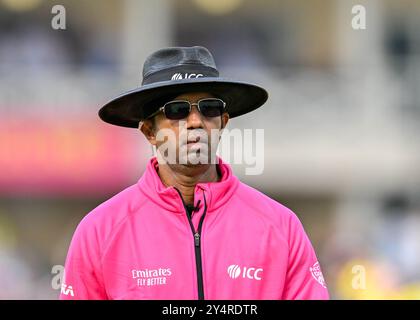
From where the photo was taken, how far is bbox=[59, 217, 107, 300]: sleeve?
130 inches

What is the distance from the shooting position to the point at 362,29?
15.0 meters

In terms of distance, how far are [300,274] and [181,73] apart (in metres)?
0.90

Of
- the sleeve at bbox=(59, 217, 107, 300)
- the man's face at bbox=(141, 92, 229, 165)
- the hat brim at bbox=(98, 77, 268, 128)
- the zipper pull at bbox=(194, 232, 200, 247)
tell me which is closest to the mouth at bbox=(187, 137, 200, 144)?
the man's face at bbox=(141, 92, 229, 165)

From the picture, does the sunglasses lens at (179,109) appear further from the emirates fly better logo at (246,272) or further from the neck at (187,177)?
the emirates fly better logo at (246,272)

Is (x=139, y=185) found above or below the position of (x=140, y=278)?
above

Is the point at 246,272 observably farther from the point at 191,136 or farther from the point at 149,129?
the point at 149,129

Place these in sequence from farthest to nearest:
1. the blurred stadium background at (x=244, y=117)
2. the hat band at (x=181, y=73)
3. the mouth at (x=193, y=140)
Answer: the blurred stadium background at (x=244, y=117) < the hat band at (x=181, y=73) < the mouth at (x=193, y=140)

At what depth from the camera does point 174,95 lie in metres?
3.47

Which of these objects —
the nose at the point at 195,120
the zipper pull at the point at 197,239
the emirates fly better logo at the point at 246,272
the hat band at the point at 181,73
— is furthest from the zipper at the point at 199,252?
the hat band at the point at 181,73

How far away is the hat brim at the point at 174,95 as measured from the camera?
344 centimetres

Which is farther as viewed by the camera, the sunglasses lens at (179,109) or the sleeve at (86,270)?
the sunglasses lens at (179,109)
